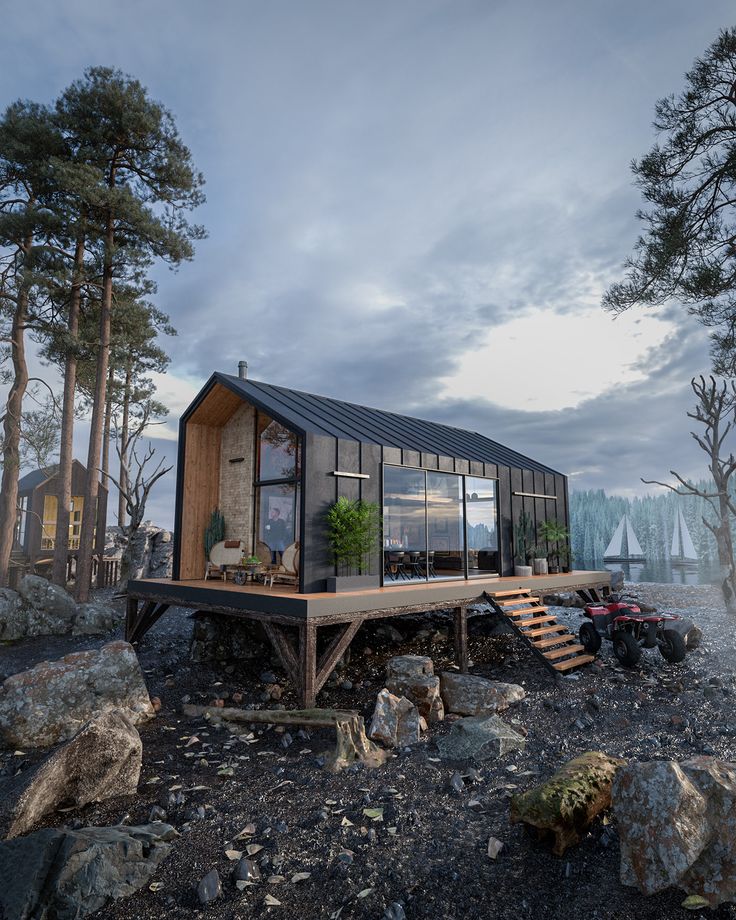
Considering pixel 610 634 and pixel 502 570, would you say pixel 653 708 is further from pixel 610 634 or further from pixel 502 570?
pixel 502 570

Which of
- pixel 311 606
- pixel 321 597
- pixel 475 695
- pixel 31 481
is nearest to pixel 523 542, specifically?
pixel 475 695

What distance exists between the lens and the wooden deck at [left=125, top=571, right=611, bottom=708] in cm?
741

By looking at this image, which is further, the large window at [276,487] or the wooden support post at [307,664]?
the large window at [276,487]

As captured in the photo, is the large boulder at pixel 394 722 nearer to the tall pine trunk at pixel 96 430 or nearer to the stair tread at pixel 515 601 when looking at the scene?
the stair tread at pixel 515 601

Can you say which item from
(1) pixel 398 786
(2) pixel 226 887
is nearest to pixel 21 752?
(2) pixel 226 887

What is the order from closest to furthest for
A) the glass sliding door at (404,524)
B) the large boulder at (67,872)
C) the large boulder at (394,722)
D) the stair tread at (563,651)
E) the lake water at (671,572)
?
the large boulder at (67,872) → the large boulder at (394,722) → the stair tread at (563,651) → the glass sliding door at (404,524) → the lake water at (671,572)

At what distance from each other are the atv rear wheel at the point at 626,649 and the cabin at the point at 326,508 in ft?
6.93

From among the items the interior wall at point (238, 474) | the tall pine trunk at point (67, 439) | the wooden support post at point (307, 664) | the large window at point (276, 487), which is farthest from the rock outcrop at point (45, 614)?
the wooden support post at point (307, 664)

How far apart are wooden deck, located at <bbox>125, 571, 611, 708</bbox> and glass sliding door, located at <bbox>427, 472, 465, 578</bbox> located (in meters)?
1.86

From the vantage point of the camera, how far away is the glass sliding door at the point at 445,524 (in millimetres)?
12266

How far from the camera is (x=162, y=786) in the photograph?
5.38 metres

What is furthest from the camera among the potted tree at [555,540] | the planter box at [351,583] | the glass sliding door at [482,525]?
the potted tree at [555,540]

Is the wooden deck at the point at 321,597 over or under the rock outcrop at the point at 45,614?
over

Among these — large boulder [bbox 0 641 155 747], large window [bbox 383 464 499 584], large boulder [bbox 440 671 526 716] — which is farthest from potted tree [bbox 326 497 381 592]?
large boulder [bbox 0 641 155 747]
